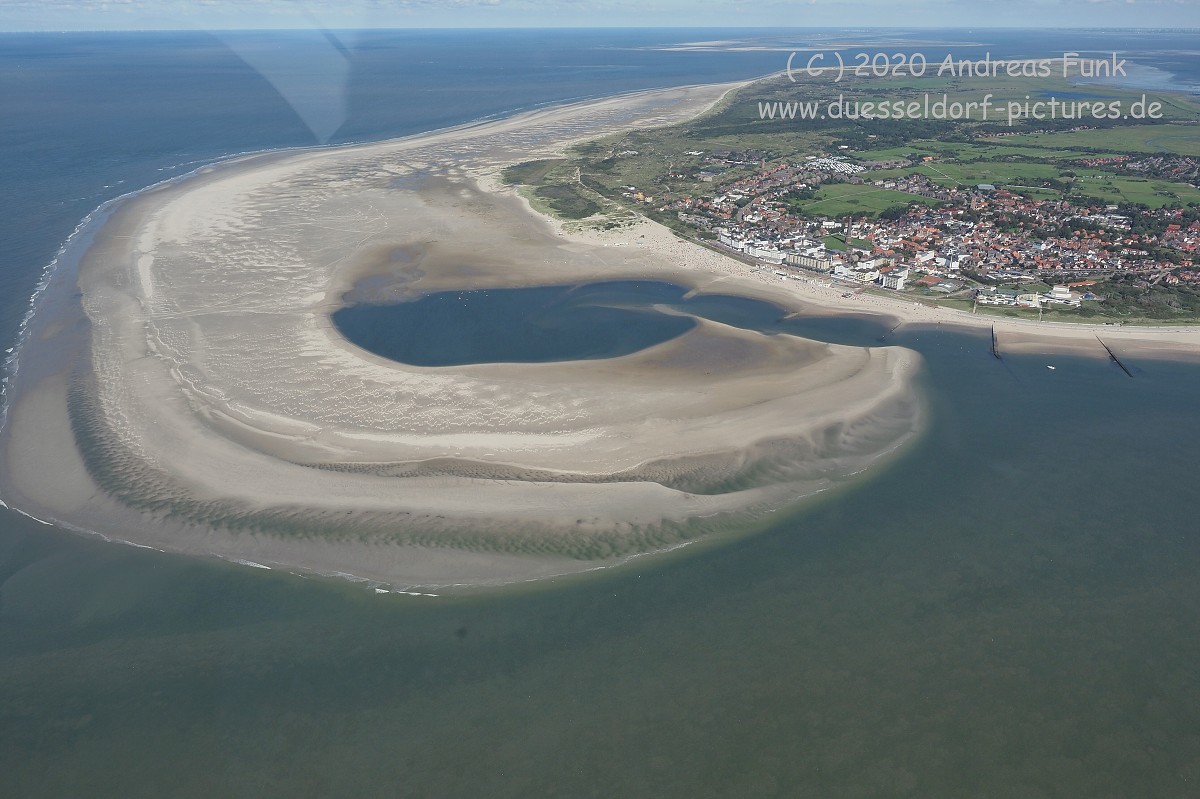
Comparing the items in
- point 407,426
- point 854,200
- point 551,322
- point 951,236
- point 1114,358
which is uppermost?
point 854,200

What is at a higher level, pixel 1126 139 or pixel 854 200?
pixel 1126 139

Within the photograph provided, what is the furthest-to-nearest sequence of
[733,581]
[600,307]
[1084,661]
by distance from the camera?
[600,307], [733,581], [1084,661]

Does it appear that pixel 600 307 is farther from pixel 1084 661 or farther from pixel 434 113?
pixel 434 113

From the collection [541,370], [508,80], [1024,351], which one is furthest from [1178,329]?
[508,80]

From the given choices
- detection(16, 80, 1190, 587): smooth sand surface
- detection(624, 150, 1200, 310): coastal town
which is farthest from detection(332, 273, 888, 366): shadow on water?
detection(624, 150, 1200, 310): coastal town

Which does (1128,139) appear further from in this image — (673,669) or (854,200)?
(673,669)

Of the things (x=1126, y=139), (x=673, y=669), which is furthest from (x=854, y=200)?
(x=1126, y=139)

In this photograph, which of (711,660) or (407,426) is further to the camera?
(407,426)
